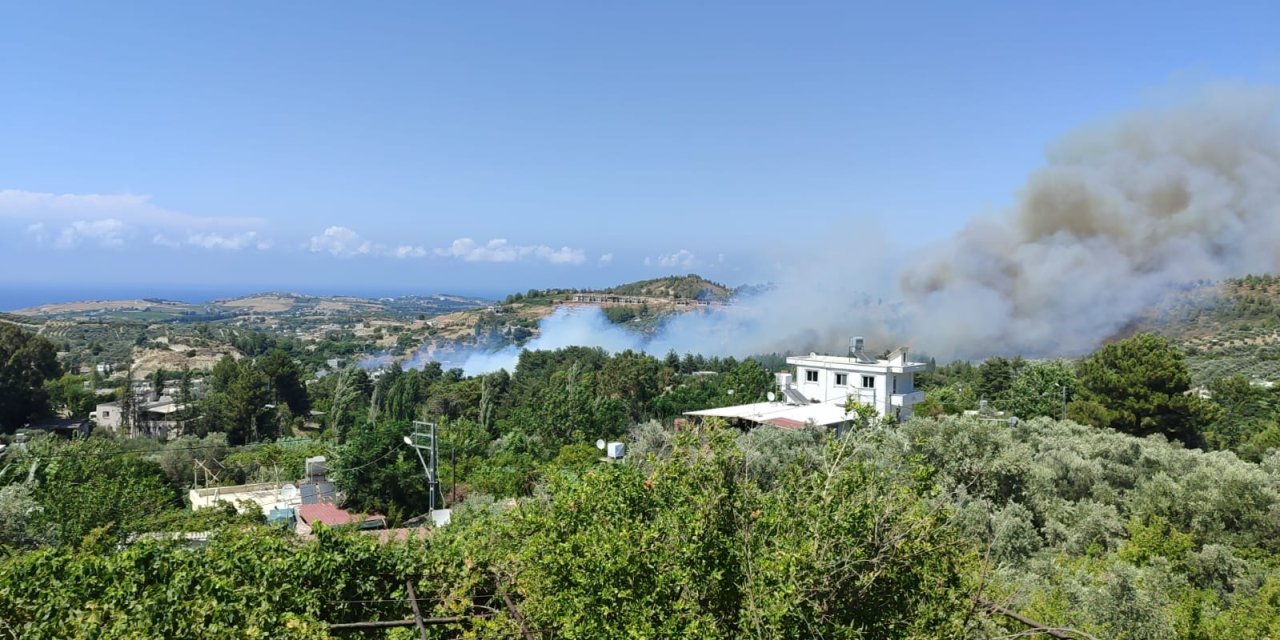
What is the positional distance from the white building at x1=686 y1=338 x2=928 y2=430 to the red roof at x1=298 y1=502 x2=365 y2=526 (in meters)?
9.17

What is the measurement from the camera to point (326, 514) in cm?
1306

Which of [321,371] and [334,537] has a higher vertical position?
[334,537]

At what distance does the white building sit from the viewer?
19422mm

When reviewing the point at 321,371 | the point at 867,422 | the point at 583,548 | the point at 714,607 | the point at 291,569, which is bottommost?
the point at 321,371

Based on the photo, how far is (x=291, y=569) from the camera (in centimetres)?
501

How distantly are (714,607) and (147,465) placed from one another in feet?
51.4

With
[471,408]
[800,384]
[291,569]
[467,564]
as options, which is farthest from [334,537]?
[471,408]

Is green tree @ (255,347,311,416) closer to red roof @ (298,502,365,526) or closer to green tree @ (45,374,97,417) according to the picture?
green tree @ (45,374,97,417)

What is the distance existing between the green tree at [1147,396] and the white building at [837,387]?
453 centimetres

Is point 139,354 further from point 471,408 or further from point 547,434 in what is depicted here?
point 547,434

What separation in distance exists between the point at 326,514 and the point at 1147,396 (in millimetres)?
18898

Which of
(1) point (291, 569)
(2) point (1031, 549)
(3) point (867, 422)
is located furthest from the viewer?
(2) point (1031, 549)

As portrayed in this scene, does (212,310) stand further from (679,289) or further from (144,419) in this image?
(144,419)

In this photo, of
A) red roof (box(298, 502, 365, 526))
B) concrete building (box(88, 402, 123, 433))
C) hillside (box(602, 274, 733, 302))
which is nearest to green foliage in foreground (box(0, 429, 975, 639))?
red roof (box(298, 502, 365, 526))
